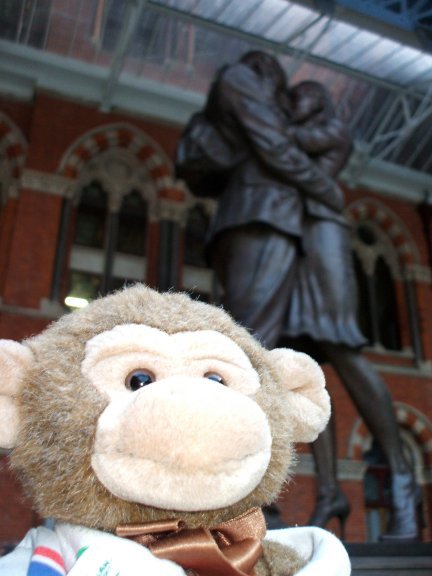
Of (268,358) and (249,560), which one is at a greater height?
(268,358)

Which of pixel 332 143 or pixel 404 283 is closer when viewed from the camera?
pixel 332 143

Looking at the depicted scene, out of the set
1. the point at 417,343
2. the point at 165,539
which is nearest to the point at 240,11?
the point at 417,343

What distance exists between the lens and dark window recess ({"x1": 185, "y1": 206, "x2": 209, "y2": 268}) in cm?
717

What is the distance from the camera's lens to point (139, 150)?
7125 mm

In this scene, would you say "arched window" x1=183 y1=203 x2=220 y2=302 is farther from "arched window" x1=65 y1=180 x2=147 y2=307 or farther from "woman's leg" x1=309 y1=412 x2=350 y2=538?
"woman's leg" x1=309 y1=412 x2=350 y2=538

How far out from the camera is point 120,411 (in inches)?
29.6

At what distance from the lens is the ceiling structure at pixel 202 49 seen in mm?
5609

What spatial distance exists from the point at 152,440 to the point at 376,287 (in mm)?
7958

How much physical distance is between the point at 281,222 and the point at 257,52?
892 mm

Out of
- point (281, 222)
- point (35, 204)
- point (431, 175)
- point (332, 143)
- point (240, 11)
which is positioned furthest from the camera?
point (431, 175)

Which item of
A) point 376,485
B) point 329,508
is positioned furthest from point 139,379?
point 376,485

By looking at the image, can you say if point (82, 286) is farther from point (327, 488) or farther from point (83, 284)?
point (327, 488)

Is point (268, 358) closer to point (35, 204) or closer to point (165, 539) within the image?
point (165, 539)

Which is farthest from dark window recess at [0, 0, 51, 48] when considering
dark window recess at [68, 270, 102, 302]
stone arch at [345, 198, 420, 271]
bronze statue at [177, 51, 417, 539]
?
stone arch at [345, 198, 420, 271]
